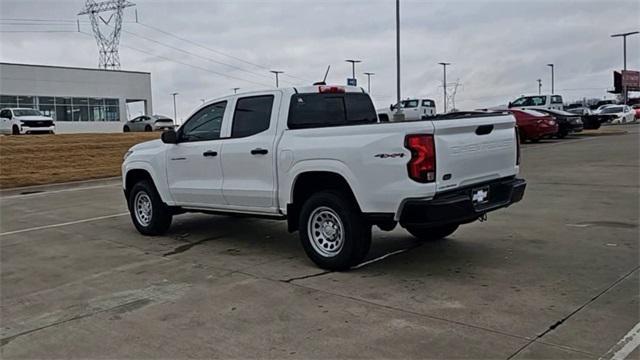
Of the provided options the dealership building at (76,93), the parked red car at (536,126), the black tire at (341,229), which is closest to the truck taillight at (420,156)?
the black tire at (341,229)

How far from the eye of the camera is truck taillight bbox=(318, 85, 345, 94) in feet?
23.0

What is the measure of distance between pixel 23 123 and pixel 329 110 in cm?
2949

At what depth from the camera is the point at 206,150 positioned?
24.5 ft

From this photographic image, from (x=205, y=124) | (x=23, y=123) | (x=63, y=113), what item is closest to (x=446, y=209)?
(x=205, y=124)

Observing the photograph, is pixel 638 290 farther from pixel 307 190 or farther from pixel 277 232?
pixel 277 232

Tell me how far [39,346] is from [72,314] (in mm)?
717

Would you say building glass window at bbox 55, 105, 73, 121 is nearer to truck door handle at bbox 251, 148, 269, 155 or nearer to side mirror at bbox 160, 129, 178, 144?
side mirror at bbox 160, 129, 178, 144

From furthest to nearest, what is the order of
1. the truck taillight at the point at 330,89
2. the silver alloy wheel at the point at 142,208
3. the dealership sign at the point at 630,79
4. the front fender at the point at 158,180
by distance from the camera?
the dealership sign at the point at 630,79 < the silver alloy wheel at the point at 142,208 < the front fender at the point at 158,180 < the truck taillight at the point at 330,89

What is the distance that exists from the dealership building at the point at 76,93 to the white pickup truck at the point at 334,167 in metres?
54.3

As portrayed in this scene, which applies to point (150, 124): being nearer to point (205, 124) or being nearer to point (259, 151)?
point (205, 124)

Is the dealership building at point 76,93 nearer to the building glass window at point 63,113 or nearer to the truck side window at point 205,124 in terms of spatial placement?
the building glass window at point 63,113

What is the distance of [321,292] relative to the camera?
5438mm

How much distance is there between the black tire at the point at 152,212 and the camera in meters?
8.39

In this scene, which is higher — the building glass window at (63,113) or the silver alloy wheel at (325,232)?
the building glass window at (63,113)
